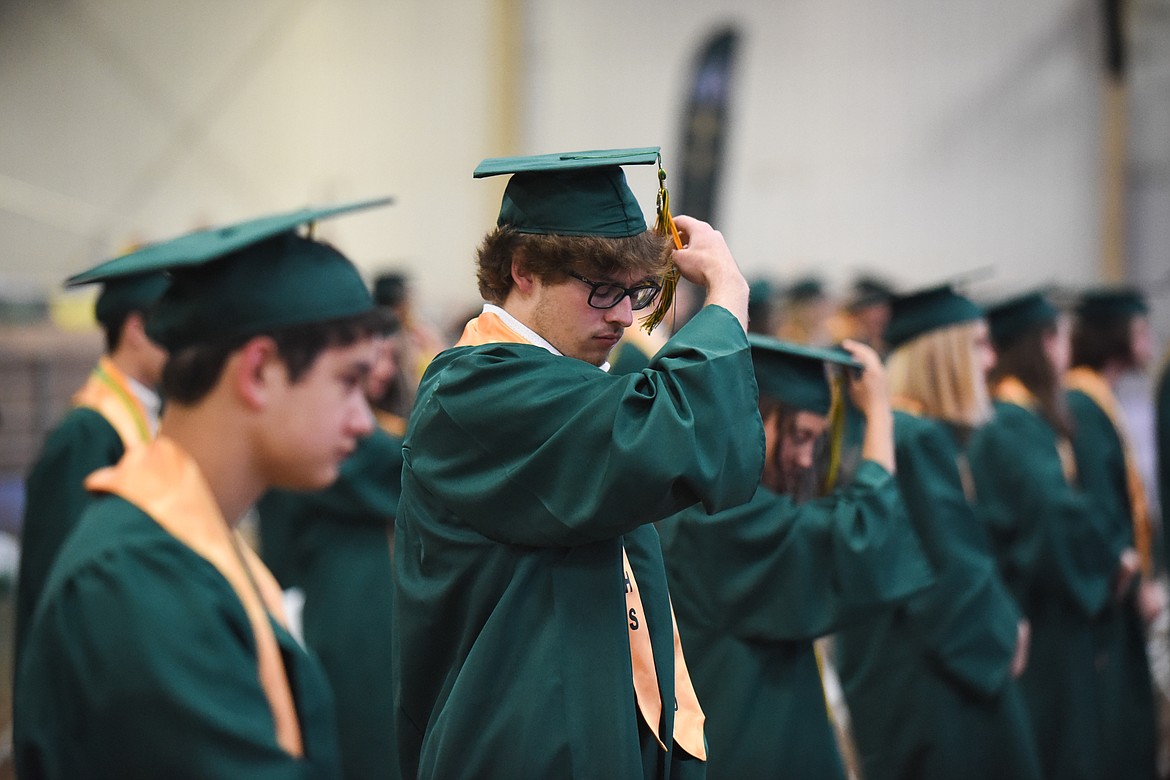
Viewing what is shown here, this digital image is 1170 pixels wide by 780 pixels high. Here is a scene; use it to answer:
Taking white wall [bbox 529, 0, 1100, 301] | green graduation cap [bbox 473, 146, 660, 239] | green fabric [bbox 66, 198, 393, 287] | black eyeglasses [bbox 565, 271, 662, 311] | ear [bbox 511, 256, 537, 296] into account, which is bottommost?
black eyeglasses [bbox 565, 271, 662, 311]

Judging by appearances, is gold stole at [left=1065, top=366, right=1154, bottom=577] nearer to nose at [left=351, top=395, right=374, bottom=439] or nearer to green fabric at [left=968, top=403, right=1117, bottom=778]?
green fabric at [left=968, top=403, right=1117, bottom=778]

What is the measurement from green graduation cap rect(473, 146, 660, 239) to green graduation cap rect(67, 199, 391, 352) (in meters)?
0.29

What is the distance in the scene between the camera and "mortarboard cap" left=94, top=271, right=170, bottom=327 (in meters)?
3.04

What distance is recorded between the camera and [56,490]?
2760 mm

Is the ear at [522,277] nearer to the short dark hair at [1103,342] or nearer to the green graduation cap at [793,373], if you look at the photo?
the green graduation cap at [793,373]

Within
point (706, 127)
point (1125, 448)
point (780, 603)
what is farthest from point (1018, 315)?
point (706, 127)

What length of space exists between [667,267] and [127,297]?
6.11ft

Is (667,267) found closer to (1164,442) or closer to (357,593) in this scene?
(357,593)

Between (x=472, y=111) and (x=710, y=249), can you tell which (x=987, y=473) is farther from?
(x=472, y=111)

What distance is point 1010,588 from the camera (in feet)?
13.5

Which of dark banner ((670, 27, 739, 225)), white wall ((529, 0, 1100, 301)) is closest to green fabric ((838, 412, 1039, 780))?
white wall ((529, 0, 1100, 301))

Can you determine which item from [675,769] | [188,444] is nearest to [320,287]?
[188,444]

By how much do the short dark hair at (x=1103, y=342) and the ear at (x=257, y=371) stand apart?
4245 mm

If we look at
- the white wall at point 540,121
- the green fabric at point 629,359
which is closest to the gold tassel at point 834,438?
the green fabric at point 629,359
